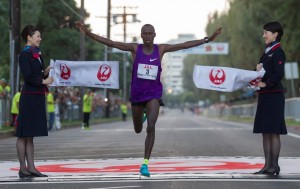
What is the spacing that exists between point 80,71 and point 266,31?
3050 millimetres

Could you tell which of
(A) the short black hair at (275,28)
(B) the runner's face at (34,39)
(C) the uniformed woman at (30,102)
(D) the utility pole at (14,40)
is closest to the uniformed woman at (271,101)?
(A) the short black hair at (275,28)

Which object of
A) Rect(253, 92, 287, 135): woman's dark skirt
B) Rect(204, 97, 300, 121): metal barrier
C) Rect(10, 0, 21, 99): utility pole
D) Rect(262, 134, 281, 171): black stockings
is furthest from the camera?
Rect(204, 97, 300, 121): metal barrier

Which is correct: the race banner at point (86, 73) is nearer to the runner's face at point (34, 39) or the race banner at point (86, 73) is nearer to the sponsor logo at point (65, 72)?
the sponsor logo at point (65, 72)

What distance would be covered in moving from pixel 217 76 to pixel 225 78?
0.17 m

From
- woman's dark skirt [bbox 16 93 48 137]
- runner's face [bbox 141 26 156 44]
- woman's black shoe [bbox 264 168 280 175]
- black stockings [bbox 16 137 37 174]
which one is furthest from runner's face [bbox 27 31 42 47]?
woman's black shoe [bbox 264 168 280 175]

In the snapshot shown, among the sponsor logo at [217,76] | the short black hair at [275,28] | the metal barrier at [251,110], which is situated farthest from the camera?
the metal barrier at [251,110]

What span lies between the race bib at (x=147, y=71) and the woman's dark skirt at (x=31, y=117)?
4.89ft

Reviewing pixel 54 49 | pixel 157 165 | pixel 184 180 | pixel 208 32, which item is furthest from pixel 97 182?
pixel 208 32

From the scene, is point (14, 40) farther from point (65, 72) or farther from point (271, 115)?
point (271, 115)

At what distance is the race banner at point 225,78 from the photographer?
10.2m

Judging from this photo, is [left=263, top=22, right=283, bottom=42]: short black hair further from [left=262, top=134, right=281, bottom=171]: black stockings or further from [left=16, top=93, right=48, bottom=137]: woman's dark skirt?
[left=16, top=93, right=48, bottom=137]: woman's dark skirt

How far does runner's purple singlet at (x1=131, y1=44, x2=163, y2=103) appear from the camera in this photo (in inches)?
388

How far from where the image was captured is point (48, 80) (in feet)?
32.6

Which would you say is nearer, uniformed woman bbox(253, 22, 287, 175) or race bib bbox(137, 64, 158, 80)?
race bib bbox(137, 64, 158, 80)
